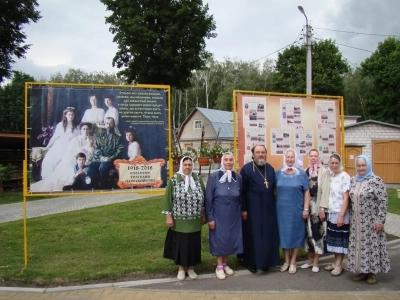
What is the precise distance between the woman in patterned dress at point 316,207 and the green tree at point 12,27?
19.7 m

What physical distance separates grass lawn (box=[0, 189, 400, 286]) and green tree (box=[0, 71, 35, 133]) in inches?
1844

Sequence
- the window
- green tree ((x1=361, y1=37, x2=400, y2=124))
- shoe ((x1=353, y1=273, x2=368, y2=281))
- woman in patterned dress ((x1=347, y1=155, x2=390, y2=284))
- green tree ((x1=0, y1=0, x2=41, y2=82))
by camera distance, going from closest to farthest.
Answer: woman in patterned dress ((x1=347, y1=155, x2=390, y2=284)) < shoe ((x1=353, y1=273, x2=368, y2=281)) < green tree ((x1=0, y1=0, x2=41, y2=82)) < green tree ((x1=361, y1=37, x2=400, y2=124)) < the window

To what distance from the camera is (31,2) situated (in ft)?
69.1

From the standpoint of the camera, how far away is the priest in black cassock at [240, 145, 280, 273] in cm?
538

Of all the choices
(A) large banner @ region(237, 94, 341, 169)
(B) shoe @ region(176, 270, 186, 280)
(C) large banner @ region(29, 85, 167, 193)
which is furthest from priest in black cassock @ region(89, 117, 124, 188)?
(A) large banner @ region(237, 94, 341, 169)

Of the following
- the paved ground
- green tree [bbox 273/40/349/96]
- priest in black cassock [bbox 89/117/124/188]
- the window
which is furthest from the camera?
the window

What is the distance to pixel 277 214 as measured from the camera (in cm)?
546

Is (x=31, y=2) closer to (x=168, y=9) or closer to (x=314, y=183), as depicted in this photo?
(x=168, y=9)

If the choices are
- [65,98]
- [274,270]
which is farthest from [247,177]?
[65,98]

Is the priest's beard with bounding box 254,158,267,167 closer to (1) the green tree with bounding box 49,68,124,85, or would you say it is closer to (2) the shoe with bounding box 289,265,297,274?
(2) the shoe with bounding box 289,265,297,274

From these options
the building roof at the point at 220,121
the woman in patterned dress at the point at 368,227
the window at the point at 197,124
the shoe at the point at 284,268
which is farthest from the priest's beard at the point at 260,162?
the window at the point at 197,124

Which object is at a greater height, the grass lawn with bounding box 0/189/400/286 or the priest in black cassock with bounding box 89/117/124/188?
the priest in black cassock with bounding box 89/117/124/188

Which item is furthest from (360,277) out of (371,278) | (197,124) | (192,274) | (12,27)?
(197,124)

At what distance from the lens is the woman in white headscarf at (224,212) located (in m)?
5.21
